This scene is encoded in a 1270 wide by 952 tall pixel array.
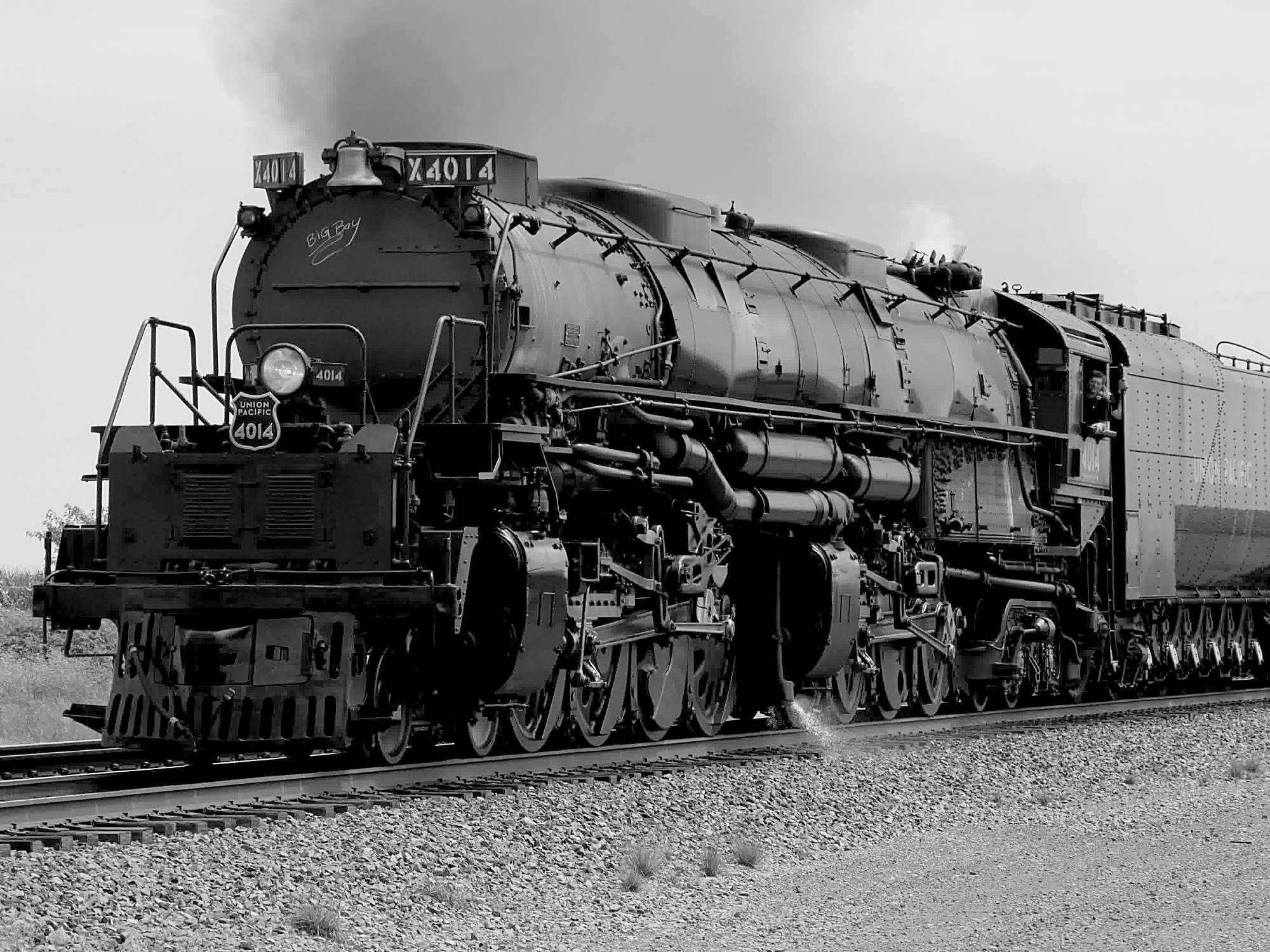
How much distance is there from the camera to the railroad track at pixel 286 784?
10.4 metres

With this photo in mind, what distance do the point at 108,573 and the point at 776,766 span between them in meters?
5.40

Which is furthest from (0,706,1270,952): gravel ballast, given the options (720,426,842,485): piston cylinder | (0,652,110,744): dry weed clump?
(0,652,110,744): dry weed clump

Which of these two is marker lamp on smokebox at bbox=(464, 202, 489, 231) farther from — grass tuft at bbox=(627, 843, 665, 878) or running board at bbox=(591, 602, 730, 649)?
grass tuft at bbox=(627, 843, 665, 878)

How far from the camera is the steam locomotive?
12.6m

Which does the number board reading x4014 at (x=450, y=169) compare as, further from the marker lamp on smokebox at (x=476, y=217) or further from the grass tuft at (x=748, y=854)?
the grass tuft at (x=748, y=854)

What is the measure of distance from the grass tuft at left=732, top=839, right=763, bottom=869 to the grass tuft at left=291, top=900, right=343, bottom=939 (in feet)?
10.4

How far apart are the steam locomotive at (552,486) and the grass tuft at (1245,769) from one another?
3.59 m

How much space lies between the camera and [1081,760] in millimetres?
16344

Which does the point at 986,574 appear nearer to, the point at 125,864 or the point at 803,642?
the point at 803,642

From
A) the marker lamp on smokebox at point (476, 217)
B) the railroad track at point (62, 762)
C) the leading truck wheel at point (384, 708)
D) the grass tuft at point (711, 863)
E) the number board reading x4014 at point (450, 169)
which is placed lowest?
the grass tuft at point (711, 863)

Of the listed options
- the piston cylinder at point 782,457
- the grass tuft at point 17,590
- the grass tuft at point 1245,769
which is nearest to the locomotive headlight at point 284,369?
the piston cylinder at point 782,457

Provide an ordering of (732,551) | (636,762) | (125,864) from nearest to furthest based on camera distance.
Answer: (125,864), (636,762), (732,551)

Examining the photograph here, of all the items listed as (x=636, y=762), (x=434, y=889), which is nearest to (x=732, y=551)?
(x=636, y=762)

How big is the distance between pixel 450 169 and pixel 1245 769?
28.9 feet
